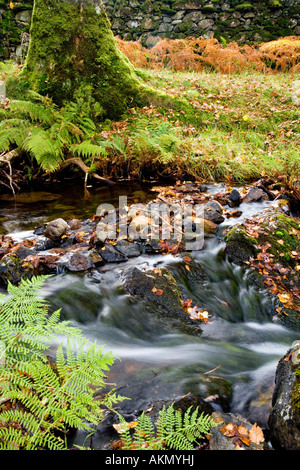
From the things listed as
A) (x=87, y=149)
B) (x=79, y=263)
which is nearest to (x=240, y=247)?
(x=79, y=263)

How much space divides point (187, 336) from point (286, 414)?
1.08 meters

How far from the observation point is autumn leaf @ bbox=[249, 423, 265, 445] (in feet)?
5.01

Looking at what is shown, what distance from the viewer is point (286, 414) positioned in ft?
5.03

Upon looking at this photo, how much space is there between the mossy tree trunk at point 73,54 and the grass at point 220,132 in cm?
92

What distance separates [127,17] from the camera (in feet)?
50.5

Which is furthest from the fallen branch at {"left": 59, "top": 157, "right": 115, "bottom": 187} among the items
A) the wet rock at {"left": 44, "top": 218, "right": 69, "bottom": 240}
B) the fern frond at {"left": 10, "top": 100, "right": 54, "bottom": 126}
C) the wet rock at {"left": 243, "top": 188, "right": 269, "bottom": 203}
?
the wet rock at {"left": 243, "top": 188, "right": 269, "bottom": 203}

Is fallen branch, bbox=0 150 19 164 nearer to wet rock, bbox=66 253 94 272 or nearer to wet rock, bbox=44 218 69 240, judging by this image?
wet rock, bbox=44 218 69 240

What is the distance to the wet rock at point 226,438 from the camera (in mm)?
1428

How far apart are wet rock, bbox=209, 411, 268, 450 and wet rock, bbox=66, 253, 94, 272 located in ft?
6.63

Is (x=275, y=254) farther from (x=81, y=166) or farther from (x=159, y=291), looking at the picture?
(x=81, y=166)

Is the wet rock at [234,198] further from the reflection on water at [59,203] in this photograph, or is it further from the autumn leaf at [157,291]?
the autumn leaf at [157,291]
